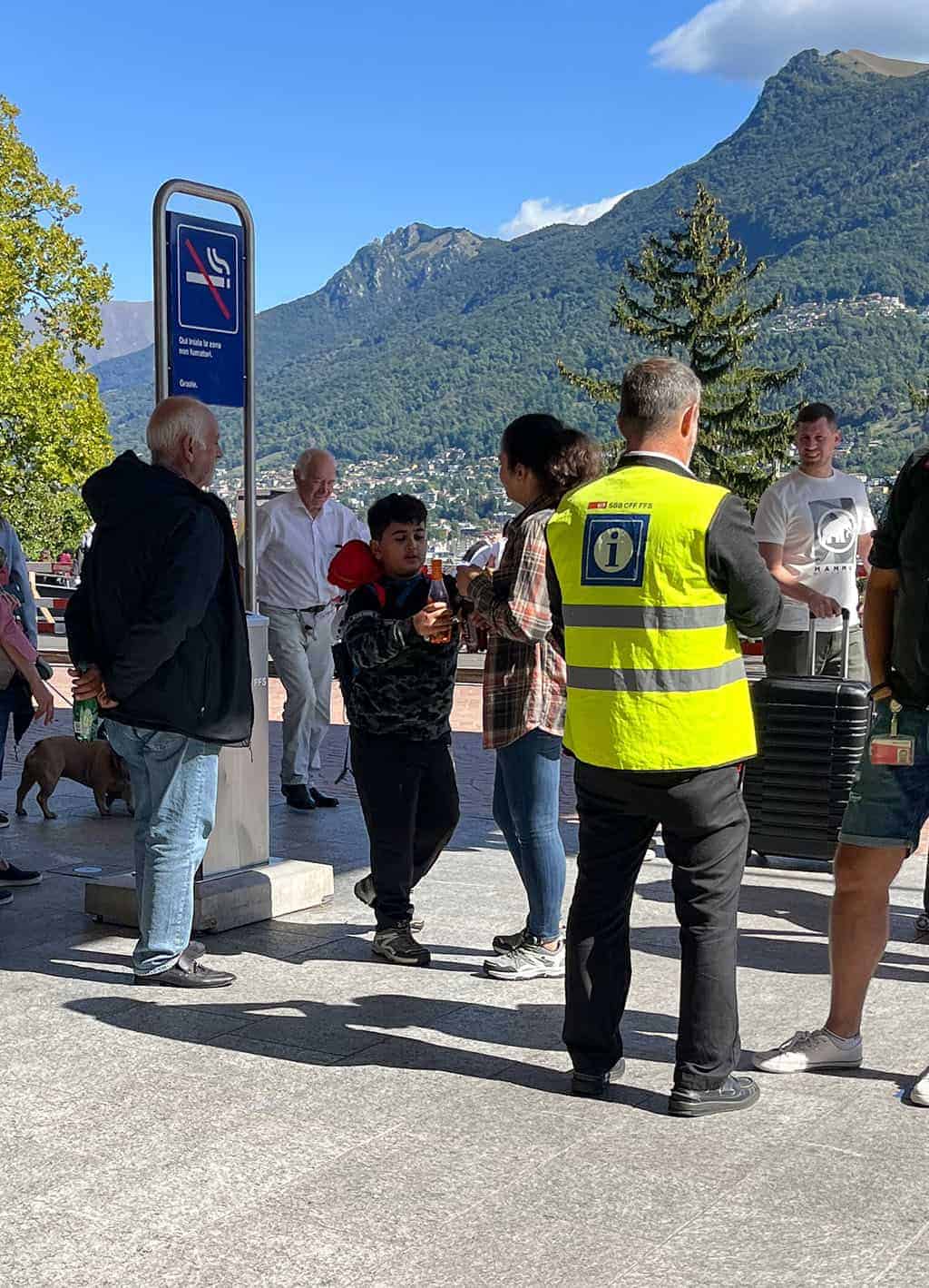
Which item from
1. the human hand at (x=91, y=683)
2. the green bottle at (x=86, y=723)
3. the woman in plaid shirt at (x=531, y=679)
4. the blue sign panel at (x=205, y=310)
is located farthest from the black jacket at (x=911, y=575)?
the green bottle at (x=86, y=723)

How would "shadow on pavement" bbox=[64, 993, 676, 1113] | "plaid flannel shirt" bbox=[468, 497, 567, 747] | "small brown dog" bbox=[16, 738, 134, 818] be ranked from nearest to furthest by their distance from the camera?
1. "shadow on pavement" bbox=[64, 993, 676, 1113]
2. "plaid flannel shirt" bbox=[468, 497, 567, 747]
3. "small brown dog" bbox=[16, 738, 134, 818]

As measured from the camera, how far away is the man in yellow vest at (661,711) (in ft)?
12.7

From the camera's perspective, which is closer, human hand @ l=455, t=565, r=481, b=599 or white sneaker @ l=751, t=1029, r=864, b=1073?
white sneaker @ l=751, t=1029, r=864, b=1073

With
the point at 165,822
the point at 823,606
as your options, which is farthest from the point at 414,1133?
the point at 823,606

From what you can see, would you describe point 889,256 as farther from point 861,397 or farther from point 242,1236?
point 242,1236

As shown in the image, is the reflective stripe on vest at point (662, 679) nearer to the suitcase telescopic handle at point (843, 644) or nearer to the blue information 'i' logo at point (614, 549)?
the blue information 'i' logo at point (614, 549)

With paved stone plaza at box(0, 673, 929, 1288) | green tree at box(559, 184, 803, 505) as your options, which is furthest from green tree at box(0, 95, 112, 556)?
paved stone plaza at box(0, 673, 929, 1288)

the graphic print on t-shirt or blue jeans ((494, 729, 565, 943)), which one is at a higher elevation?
the graphic print on t-shirt

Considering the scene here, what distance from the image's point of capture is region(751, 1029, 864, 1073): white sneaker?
4.37m

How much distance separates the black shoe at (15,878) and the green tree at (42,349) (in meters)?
31.7

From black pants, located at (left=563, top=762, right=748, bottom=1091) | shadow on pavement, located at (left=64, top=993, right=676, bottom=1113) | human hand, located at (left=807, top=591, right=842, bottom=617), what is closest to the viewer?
black pants, located at (left=563, top=762, right=748, bottom=1091)

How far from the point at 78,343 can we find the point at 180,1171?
36.9 meters

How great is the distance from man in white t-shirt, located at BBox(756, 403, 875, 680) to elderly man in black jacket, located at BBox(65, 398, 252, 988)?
3.04 meters

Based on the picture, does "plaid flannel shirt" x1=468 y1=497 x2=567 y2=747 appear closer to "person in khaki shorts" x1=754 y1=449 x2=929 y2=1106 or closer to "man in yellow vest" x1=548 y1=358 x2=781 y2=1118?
"man in yellow vest" x1=548 y1=358 x2=781 y2=1118
